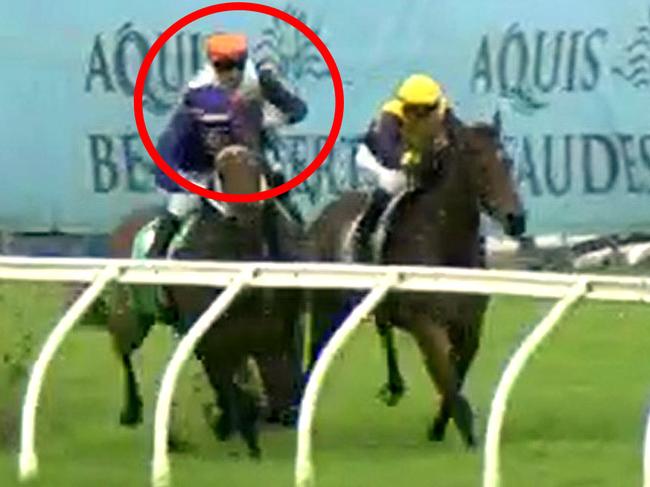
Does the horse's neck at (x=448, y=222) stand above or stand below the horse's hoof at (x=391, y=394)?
above

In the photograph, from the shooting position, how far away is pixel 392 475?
961cm

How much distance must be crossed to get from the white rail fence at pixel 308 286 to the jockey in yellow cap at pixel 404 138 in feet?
5.81

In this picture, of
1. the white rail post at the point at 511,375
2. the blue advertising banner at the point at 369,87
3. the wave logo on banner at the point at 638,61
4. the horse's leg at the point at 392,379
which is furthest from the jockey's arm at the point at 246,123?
the wave logo on banner at the point at 638,61

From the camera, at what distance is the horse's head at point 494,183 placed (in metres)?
10.5

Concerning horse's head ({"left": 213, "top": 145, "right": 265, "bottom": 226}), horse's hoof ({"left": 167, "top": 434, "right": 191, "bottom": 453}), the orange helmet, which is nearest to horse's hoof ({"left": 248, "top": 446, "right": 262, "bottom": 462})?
horse's hoof ({"left": 167, "top": 434, "right": 191, "bottom": 453})

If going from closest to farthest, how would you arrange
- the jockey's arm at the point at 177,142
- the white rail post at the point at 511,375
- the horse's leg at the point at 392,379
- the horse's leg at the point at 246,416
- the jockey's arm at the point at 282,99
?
the white rail post at the point at 511,375 → the horse's leg at the point at 246,416 → the jockey's arm at the point at 177,142 → the jockey's arm at the point at 282,99 → the horse's leg at the point at 392,379

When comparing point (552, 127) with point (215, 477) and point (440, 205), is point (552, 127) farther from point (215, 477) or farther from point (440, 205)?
point (215, 477)

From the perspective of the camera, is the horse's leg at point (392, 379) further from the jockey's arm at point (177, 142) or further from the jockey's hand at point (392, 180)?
the jockey's arm at point (177, 142)

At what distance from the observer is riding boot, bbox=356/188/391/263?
1081 cm

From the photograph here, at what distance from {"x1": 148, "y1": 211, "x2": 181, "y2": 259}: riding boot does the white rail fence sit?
1.77 metres

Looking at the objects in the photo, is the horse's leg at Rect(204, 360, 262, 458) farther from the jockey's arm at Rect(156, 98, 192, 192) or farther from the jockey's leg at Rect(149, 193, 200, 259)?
the jockey's arm at Rect(156, 98, 192, 192)

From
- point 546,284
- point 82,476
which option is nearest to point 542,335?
point 546,284

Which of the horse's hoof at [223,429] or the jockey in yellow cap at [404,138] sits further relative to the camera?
the jockey in yellow cap at [404,138]

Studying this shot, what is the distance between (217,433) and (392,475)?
1.12 m
